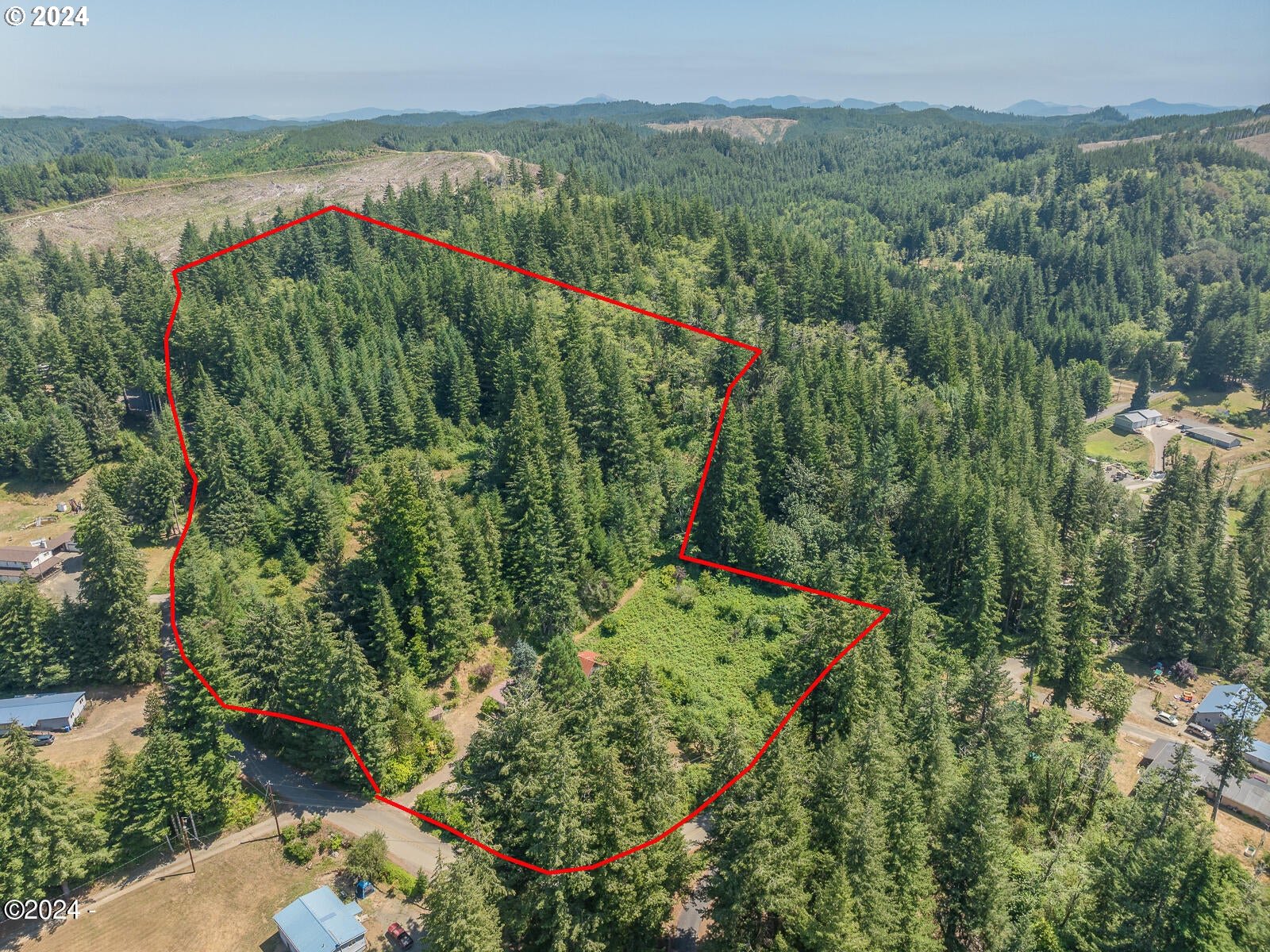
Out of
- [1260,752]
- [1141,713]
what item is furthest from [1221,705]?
[1141,713]

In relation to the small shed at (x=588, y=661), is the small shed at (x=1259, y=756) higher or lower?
lower

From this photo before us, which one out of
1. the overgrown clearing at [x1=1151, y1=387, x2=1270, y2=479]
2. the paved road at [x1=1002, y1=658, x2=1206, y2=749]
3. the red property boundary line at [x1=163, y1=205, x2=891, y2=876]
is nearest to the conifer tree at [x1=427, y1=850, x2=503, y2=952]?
the red property boundary line at [x1=163, y1=205, x2=891, y2=876]

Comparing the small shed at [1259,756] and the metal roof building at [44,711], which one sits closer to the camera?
the metal roof building at [44,711]

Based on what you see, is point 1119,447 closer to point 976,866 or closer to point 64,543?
point 976,866

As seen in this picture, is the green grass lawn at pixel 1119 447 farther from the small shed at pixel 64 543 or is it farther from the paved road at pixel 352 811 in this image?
the small shed at pixel 64 543

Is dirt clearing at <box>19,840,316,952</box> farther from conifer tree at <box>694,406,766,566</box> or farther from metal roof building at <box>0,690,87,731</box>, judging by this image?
conifer tree at <box>694,406,766,566</box>

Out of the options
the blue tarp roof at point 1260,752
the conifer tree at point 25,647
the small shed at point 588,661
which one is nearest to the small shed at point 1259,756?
the blue tarp roof at point 1260,752
